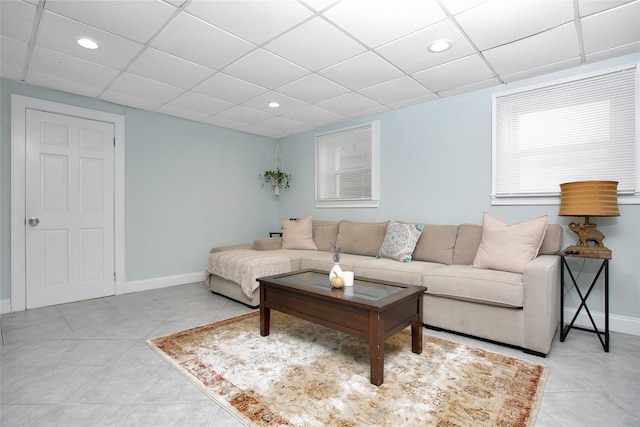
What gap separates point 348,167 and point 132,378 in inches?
145

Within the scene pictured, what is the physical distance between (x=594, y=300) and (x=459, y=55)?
2.51 metres

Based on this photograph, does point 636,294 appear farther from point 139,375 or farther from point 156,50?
point 156,50

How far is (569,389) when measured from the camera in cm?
186

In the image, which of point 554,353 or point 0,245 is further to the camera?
point 0,245

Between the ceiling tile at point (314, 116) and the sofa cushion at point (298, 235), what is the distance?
1.48 meters

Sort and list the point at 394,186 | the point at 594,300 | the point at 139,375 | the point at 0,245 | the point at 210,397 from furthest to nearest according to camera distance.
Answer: the point at 394,186, the point at 0,245, the point at 594,300, the point at 139,375, the point at 210,397

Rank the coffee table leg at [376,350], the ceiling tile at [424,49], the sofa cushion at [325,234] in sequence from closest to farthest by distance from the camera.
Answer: the coffee table leg at [376,350]
the ceiling tile at [424,49]
the sofa cushion at [325,234]

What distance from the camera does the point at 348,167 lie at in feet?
15.8

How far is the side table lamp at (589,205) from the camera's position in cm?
243

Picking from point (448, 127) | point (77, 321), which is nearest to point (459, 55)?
point (448, 127)

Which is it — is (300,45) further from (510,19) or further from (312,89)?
(510,19)

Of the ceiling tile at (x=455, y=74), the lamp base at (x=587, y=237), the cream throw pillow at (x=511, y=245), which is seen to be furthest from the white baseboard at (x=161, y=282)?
the lamp base at (x=587, y=237)

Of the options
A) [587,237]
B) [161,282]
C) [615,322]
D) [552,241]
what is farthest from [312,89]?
[615,322]

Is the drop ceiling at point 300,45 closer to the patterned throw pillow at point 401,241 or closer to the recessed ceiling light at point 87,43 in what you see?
the recessed ceiling light at point 87,43
